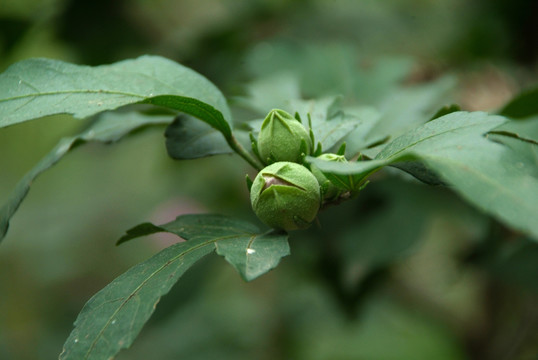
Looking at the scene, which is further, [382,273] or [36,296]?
[36,296]

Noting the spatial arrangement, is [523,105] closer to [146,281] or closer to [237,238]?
[237,238]

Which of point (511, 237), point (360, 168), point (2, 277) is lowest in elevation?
point (2, 277)

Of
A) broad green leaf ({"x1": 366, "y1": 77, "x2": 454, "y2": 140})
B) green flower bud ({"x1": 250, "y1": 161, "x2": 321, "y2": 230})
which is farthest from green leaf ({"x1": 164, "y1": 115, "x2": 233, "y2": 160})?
broad green leaf ({"x1": 366, "y1": 77, "x2": 454, "y2": 140})

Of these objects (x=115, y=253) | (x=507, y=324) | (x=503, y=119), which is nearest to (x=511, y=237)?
(x=507, y=324)

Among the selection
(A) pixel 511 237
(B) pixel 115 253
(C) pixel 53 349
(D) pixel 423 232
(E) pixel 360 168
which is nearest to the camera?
(E) pixel 360 168

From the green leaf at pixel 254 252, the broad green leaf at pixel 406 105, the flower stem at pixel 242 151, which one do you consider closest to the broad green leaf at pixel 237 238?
the green leaf at pixel 254 252

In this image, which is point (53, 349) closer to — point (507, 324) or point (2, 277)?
point (2, 277)
